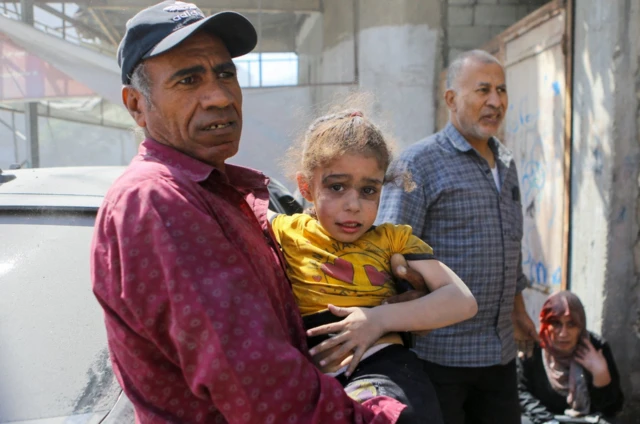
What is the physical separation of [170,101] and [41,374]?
83cm

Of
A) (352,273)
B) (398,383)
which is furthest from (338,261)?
(398,383)

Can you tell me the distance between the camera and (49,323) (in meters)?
1.83

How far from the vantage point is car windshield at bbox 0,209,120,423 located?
1.67m

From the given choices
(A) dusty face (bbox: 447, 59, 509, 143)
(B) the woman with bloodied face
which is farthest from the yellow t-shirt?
(B) the woman with bloodied face

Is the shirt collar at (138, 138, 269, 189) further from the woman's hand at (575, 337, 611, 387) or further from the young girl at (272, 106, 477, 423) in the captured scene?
the woman's hand at (575, 337, 611, 387)

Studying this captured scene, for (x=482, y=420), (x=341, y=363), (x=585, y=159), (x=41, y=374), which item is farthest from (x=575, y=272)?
(x=41, y=374)

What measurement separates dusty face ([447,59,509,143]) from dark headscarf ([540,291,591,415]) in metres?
1.60

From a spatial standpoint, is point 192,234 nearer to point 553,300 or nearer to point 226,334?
point 226,334

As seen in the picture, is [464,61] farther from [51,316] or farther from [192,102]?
[51,316]

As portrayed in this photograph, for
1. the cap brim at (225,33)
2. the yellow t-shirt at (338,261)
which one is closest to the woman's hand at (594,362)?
the yellow t-shirt at (338,261)

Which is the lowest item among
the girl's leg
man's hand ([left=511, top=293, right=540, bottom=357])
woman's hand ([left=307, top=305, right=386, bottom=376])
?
man's hand ([left=511, top=293, right=540, bottom=357])

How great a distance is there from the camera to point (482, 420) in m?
2.77

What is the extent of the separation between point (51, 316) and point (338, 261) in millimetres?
827

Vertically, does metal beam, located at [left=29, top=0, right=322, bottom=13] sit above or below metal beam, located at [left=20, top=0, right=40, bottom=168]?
above
